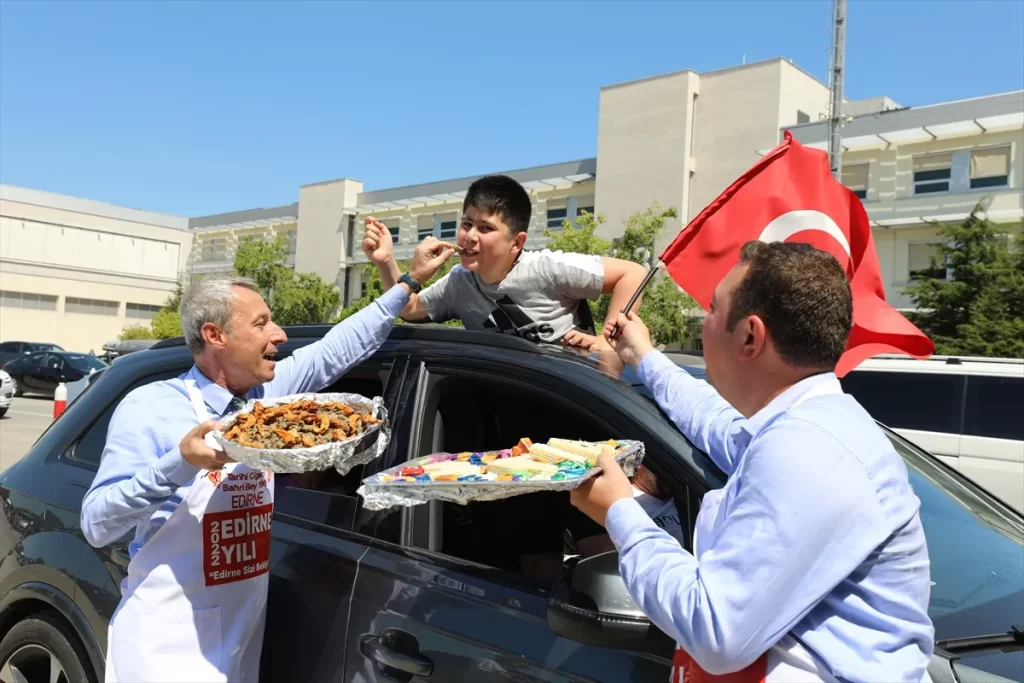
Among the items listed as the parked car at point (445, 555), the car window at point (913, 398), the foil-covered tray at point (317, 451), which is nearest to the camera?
the parked car at point (445, 555)

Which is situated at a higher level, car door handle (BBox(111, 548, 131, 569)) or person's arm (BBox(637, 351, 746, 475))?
person's arm (BBox(637, 351, 746, 475))

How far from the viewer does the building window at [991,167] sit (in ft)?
94.5

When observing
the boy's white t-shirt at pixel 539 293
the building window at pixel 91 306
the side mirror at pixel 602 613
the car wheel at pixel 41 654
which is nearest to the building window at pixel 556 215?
the building window at pixel 91 306

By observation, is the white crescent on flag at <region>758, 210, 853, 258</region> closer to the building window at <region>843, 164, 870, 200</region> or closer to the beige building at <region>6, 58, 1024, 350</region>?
the beige building at <region>6, 58, 1024, 350</region>

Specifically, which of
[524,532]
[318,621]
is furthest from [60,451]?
[524,532]

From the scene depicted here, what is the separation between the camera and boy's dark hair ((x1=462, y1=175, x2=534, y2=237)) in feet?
9.76

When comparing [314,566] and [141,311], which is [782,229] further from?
[141,311]

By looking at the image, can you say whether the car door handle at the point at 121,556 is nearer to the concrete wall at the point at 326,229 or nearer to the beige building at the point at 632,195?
the beige building at the point at 632,195

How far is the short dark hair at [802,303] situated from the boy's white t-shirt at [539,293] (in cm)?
147

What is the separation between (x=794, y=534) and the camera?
1.30 m

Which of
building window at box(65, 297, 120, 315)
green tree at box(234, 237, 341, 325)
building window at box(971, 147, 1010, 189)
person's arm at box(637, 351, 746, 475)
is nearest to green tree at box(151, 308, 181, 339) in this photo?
building window at box(65, 297, 120, 315)

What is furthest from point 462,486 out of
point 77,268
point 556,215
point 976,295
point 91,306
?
point 77,268

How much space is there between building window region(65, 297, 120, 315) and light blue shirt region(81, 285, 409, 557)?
5842 centimetres

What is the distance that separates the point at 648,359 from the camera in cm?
222
